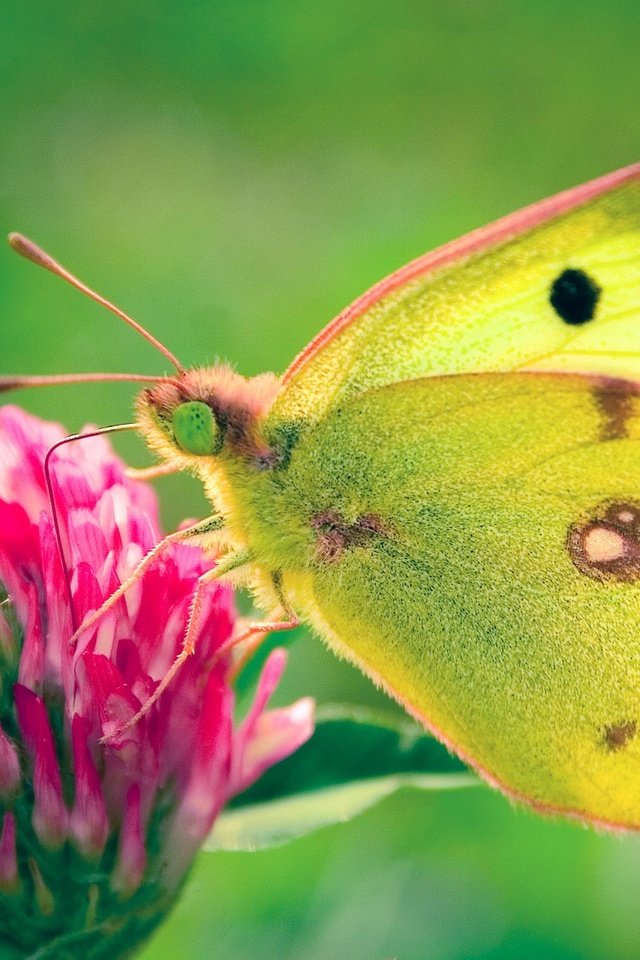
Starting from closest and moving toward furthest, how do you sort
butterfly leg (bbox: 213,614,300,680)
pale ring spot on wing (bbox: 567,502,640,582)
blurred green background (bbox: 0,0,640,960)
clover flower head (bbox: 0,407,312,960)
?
1. clover flower head (bbox: 0,407,312,960)
2. butterfly leg (bbox: 213,614,300,680)
3. pale ring spot on wing (bbox: 567,502,640,582)
4. blurred green background (bbox: 0,0,640,960)

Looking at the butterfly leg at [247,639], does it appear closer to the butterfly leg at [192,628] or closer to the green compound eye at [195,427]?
the butterfly leg at [192,628]

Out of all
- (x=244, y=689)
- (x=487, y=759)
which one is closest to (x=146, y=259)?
(x=244, y=689)

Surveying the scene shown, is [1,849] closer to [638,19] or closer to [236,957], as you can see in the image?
[236,957]

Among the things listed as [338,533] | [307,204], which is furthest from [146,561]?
[307,204]

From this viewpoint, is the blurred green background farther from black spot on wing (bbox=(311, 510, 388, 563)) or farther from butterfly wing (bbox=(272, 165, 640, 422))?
butterfly wing (bbox=(272, 165, 640, 422))

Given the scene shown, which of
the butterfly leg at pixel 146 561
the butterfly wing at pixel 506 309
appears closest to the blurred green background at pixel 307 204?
the butterfly leg at pixel 146 561

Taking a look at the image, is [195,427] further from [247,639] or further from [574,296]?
[574,296]

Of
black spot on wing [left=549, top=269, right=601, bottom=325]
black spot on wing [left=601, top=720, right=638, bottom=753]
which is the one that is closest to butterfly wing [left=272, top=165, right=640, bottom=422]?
black spot on wing [left=549, top=269, right=601, bottom=325]
